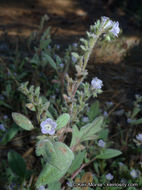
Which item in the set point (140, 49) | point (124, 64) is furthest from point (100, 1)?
point (124, 64)

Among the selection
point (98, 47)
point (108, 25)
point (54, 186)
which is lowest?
point (54, 186)

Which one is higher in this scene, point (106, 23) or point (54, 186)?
point (106, 23)

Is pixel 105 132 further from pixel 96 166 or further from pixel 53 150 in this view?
pixel 53 150

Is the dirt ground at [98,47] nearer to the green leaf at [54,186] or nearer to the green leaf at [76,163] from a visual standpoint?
the green leaf at [76,163]

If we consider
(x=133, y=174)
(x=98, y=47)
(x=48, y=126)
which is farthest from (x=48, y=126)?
(x=98, y=47)

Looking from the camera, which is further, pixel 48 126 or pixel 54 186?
pixel 54 186

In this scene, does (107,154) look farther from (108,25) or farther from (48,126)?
(108,25)
